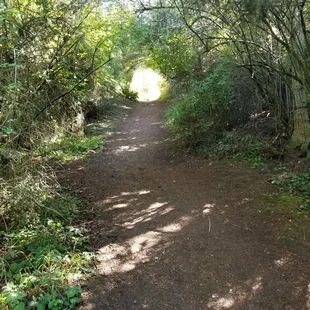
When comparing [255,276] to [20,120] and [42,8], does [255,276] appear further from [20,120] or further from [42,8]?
[42,8]

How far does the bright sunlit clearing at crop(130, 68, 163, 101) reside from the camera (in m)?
28.1

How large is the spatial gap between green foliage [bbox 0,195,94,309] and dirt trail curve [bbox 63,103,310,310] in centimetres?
23

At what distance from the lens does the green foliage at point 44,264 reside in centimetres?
279

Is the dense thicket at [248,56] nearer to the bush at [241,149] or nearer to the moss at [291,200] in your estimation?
the bush at [241,149]

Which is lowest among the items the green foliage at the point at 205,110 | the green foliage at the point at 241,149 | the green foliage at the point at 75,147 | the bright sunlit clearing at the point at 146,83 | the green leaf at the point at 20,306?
the green leaf at the point at 20,306

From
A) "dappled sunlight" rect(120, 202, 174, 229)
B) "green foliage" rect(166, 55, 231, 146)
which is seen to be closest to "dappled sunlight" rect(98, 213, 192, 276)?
"dappled sunlight" rect(120, 202, 174, 229)

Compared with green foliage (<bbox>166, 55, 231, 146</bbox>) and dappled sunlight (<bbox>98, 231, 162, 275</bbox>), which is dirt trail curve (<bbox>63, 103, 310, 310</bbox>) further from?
green foliage (<bbox>166, 55, 231, 146</bbox>)

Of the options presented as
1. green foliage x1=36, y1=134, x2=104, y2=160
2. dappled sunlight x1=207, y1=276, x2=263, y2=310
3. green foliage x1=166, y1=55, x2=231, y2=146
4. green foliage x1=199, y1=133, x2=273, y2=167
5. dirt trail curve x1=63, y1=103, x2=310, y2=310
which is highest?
green foliage x1=166, y1=55, x2=231, y2=146

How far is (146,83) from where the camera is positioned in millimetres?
30328

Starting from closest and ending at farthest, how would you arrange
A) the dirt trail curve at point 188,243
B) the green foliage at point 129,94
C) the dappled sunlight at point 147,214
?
1. the dirt trail curve at point 188,243
2. the dappled sunlight at point 147,214
3. the green foliage at point 129,94

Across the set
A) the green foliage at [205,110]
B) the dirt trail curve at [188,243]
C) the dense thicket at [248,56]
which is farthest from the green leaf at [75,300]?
the green foliage at [205,110]

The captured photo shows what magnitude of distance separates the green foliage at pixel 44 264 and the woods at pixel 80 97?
1 centimetres

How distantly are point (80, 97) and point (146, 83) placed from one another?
2162 centimetres

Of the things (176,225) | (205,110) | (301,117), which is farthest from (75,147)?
(301,117)
